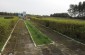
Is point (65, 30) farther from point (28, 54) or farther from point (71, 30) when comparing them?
point (28, 54)

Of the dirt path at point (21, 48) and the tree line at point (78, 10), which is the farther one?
the tree line at point (78, 10)

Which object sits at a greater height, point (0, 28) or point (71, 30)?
point (0, 28)

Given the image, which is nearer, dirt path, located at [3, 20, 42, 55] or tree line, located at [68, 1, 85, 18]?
dirt path, located at [3, 20, 42, 55]

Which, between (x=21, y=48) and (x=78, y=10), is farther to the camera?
(x=78, y=10)

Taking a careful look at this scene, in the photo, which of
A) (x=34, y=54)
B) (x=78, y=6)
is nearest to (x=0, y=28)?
(x=34, y=54)

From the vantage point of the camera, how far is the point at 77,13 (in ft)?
321

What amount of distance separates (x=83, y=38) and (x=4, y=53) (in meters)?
10.5

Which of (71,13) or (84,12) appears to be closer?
(84,12)

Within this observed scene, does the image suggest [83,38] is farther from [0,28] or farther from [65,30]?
[0,28]

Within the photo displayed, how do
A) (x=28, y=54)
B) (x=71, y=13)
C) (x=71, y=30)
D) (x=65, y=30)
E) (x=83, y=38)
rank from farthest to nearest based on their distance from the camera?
(x=71, y=13) → (x=65, y=30) → (x=71, y=30) → (x=83, y=38) → (x=28, y=54)

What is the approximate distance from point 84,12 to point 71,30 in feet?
225

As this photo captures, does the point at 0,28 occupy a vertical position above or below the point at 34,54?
above

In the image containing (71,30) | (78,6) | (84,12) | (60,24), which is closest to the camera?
(71,30)

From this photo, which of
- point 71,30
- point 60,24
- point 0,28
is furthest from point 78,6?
point 0,28
